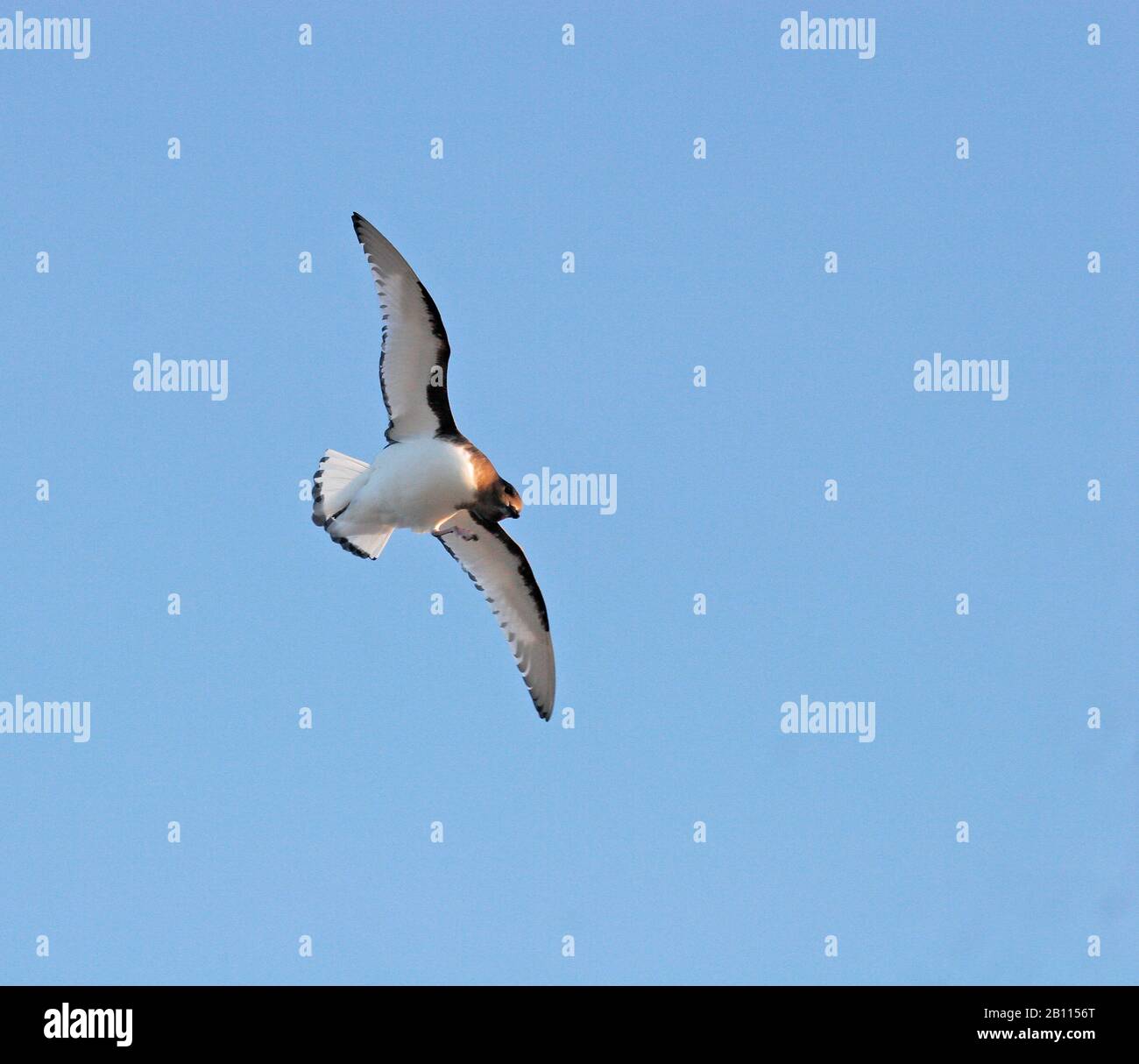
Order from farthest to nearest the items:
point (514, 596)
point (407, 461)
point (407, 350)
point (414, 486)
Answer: point (514, 596) < point (407, 350) < point (407, 461) < point (414, 486)

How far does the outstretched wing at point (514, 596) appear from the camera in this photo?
23219mm

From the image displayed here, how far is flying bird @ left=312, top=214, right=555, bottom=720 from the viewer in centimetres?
2162

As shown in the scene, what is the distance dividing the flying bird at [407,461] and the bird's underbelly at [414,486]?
11 millimetres

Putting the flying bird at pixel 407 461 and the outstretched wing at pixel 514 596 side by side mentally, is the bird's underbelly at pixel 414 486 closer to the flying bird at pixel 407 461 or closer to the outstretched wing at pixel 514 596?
the flying bird at pixel 407 461

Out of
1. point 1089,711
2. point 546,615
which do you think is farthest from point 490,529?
point 1089,711

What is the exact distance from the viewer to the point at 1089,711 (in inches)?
1133

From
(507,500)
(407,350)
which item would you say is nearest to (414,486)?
(507,500)

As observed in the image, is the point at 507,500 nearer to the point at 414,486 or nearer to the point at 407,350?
the point at 414,486

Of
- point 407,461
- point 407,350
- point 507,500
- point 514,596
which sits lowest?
point 514,596

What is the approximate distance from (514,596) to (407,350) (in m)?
3.66

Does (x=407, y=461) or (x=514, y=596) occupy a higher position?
(x=407, y=461)

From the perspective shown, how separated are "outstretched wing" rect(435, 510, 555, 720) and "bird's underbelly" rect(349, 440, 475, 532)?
1.34 metres

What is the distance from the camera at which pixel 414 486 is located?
851 inches

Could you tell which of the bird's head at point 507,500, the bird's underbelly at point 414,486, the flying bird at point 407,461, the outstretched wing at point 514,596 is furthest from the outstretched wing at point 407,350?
the outstretched wing at point 514,596
